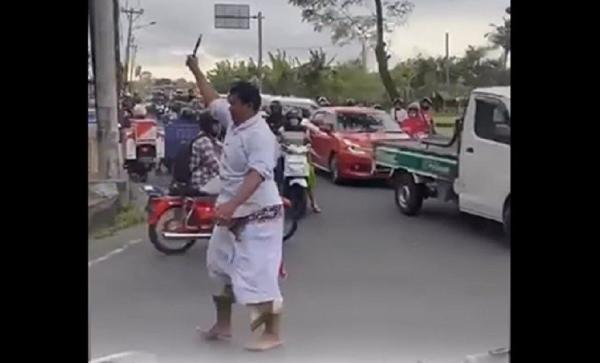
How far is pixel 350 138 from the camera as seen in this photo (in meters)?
3.07

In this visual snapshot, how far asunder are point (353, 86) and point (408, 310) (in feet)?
2.60

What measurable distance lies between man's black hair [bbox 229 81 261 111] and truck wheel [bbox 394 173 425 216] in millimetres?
580

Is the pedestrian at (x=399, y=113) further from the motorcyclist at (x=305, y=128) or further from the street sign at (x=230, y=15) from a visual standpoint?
the street sign at (x=230, y=15)

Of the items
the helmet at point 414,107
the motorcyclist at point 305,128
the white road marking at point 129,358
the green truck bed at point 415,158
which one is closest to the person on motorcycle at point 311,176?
the motorcyclist at point 305,128

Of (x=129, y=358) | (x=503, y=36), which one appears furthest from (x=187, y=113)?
(x=503, y=36)

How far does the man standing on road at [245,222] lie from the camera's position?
9.67 ft

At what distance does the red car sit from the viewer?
9.97 ft

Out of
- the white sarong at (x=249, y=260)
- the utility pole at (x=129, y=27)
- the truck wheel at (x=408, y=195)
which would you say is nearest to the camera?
the utility pole at (x=129, y=27)

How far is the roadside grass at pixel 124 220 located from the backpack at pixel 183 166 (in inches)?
6.7

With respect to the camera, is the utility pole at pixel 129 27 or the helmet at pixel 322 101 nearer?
the utility pole at pixel 129 27

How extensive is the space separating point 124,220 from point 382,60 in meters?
1.03

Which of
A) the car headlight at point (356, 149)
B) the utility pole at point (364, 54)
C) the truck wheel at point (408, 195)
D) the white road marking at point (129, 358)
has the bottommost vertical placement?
the white road marking at point (129, 358)

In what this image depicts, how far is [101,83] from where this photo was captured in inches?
115
